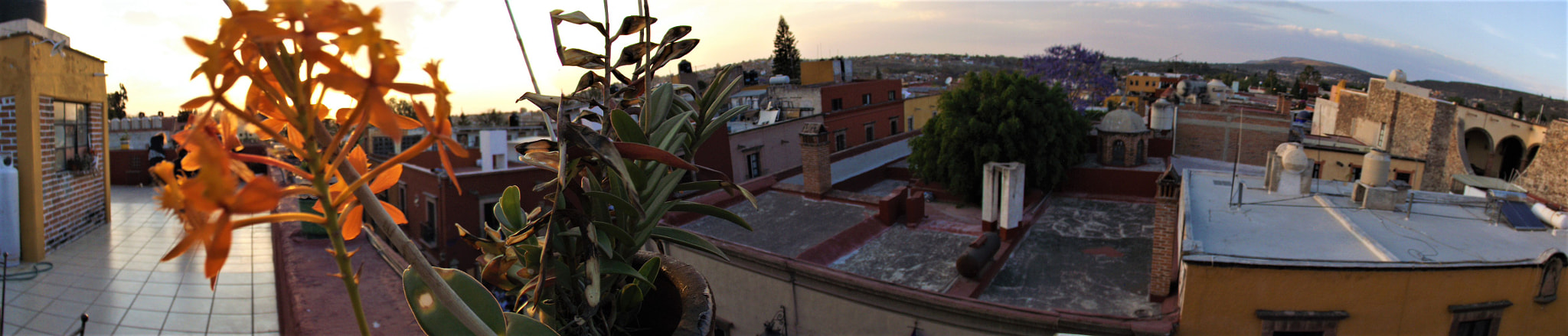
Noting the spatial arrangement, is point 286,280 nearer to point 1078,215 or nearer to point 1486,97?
point 1078,215

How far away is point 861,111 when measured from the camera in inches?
700

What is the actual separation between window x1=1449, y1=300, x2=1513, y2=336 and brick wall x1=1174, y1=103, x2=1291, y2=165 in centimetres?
1327

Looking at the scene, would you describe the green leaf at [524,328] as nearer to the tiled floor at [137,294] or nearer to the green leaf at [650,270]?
the green leaf at [650,270]

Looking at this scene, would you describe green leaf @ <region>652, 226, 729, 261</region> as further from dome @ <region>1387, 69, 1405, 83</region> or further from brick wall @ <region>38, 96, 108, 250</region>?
dome @ <region>1387, 69, 1405, 83</region>

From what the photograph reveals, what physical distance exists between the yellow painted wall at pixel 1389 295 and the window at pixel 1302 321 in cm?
4

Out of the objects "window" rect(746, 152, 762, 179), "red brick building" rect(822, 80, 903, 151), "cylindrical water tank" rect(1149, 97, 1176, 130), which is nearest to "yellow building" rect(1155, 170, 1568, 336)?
"window" rect(746, 152, 762, 179)

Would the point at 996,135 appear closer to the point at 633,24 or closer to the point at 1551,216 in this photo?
the point at 1551,216

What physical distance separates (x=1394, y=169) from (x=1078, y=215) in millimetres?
11451

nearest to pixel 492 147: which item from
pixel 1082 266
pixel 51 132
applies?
pixel 51 132

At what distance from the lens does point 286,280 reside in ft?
9.56

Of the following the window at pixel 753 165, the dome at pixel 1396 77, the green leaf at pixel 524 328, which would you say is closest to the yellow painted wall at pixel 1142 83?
the dome at pixel 1396 77

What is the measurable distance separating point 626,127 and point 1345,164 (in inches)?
810

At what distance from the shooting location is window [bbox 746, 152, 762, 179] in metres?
14.0

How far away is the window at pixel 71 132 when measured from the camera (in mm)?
3821
